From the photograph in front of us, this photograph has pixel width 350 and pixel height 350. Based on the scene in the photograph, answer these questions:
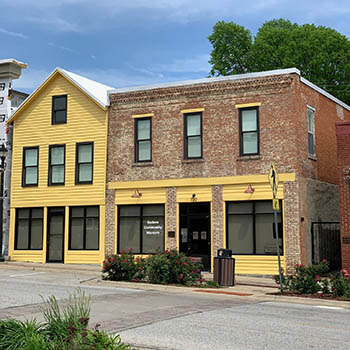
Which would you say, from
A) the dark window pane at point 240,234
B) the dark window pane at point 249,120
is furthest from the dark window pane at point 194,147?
the dark window pane at point 240,234

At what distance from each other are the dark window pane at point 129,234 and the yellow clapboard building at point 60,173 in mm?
892

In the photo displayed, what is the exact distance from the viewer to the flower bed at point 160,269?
1756 centimetres

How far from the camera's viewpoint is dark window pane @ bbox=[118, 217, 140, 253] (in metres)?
24.2

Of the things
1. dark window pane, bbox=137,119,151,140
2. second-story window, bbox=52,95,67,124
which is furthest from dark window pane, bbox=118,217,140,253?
second-story window, bbox=52,95,67,124

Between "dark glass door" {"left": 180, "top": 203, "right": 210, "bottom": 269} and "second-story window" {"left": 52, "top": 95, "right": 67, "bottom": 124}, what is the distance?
8127mm

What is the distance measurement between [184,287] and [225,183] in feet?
22.2

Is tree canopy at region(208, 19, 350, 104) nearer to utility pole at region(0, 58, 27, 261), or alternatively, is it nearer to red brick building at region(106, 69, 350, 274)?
red brick building at region(106, 69, 350, 274)

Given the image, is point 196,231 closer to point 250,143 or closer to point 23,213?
point 250,143

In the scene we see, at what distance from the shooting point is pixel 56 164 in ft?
86.4

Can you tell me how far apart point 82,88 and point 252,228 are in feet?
35.4

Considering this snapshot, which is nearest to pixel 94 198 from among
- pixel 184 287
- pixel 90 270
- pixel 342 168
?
pixel 90 270

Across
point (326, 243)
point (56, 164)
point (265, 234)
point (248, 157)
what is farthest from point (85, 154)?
point (326, 243)

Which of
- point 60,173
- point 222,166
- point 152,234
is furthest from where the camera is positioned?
point 60,173

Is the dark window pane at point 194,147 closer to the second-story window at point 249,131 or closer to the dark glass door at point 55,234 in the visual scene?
the second-story window at point 249,131
